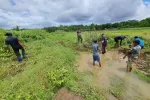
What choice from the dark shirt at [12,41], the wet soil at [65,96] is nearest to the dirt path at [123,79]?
the wet soil at [65,96]

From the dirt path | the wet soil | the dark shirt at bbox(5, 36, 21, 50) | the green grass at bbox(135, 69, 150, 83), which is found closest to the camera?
the wet soil

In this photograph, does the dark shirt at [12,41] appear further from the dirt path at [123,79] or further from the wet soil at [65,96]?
the wet soil at [65,96]

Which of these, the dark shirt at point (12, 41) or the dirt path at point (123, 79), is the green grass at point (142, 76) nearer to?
the dirt path at point (123, 79)

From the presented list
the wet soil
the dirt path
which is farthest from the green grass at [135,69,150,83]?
the wet soil

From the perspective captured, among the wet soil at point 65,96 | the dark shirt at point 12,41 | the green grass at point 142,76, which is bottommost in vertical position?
the green grass at point 142,76

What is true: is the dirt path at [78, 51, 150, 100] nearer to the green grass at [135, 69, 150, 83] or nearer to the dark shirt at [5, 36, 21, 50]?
the green grass at [135, 69, 150, 83]

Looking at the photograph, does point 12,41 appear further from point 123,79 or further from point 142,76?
point 142,76

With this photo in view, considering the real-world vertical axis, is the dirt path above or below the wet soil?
below

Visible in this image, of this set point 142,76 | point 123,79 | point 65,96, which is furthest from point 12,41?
point 142,76

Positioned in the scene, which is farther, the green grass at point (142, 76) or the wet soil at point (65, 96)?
the green grass at point (142, 76)

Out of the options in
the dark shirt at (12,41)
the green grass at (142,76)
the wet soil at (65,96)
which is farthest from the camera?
the dark shirt at (12,41)

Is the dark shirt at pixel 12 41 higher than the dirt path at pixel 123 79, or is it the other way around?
the dark shirt at pixel 12 41

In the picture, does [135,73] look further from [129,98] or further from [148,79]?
[129,98]

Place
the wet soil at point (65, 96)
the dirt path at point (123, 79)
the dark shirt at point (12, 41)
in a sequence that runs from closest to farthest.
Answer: the wet soil at point (65, 96) < the dirt path at point (123, 79) < the dark shirt at point (12, 41)
